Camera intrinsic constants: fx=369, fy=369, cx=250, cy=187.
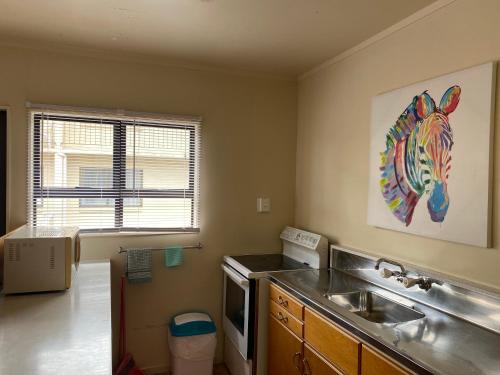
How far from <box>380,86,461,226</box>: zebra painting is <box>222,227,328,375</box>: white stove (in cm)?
70

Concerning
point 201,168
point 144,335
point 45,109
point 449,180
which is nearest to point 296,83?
point 201,168

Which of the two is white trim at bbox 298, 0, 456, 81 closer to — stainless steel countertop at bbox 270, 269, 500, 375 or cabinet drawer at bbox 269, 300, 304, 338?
stainless steel countertop at bbox 270, 269, 500, 375

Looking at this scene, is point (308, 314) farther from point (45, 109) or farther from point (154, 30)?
point (45, 109)

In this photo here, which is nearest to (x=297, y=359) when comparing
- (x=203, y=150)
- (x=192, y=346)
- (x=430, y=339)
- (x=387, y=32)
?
(x=430, y=339)

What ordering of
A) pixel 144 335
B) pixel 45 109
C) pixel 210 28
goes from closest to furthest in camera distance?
1. pixel 210 28
2. pixel 45 109
3. pixel 144 335

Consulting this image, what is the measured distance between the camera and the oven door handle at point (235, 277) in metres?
2.45

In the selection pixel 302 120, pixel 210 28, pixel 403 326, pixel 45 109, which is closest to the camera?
pixel 403 326

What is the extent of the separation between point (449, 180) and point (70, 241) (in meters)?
1.93

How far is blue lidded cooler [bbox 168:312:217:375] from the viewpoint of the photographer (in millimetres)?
2652

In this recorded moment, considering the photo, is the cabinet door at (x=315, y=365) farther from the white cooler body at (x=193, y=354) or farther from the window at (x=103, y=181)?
the window at (x=103, y=181)

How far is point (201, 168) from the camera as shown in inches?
114

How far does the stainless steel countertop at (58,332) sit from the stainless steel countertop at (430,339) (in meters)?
0.97

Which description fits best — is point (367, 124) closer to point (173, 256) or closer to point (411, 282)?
point (411, 282)

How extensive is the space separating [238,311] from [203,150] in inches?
48.7
